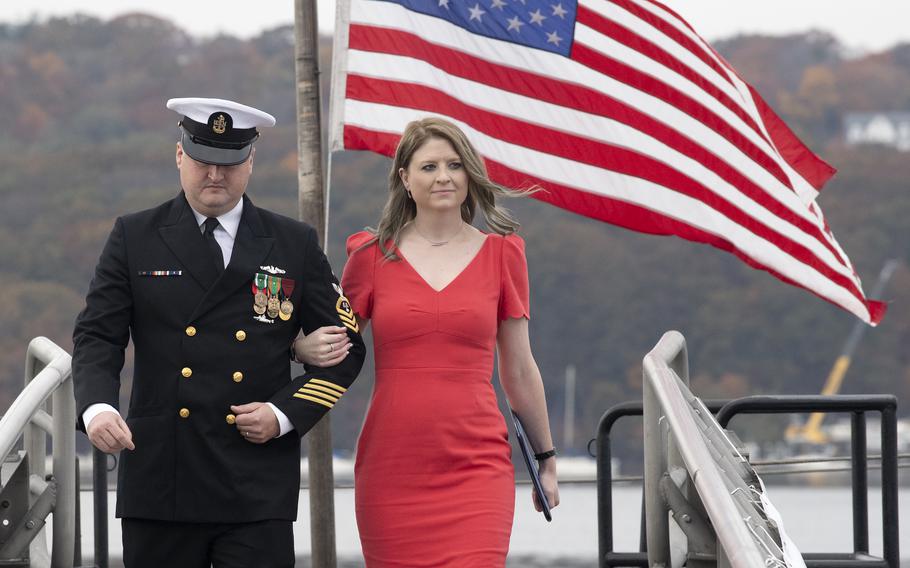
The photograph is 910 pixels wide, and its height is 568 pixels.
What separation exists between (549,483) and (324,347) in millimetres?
897

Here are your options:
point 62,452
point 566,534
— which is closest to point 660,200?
point 62,452

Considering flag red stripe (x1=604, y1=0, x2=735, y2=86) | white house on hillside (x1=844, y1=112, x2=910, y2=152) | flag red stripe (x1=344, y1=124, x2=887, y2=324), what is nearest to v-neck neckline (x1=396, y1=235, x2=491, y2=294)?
flag red stripe (x1=344, y1=124, x2=887, y2=324)

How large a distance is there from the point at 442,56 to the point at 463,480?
3.01m

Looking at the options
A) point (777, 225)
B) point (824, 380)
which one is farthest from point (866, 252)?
point (777, 225)

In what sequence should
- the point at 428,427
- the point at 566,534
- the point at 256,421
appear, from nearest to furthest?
the point at 256,421, the point at 428,427, the point at 566,534

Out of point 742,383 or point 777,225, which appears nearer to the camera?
point 777,225

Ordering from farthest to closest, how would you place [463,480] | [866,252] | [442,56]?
[866,252] < [442,56] < [463,480]

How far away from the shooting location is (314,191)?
5.90 m

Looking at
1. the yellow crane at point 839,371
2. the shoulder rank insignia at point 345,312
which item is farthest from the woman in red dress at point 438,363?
the yellow crane at point 839,371

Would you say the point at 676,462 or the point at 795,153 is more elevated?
the point at 795,153

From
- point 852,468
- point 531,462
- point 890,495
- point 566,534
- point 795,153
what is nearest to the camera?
point 531,462

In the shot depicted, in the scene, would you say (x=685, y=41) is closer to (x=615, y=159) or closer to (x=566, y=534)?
(x=615, y=159)

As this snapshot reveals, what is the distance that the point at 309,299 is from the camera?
390cm

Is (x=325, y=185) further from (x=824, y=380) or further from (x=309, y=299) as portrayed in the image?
(x=824, y=380)
